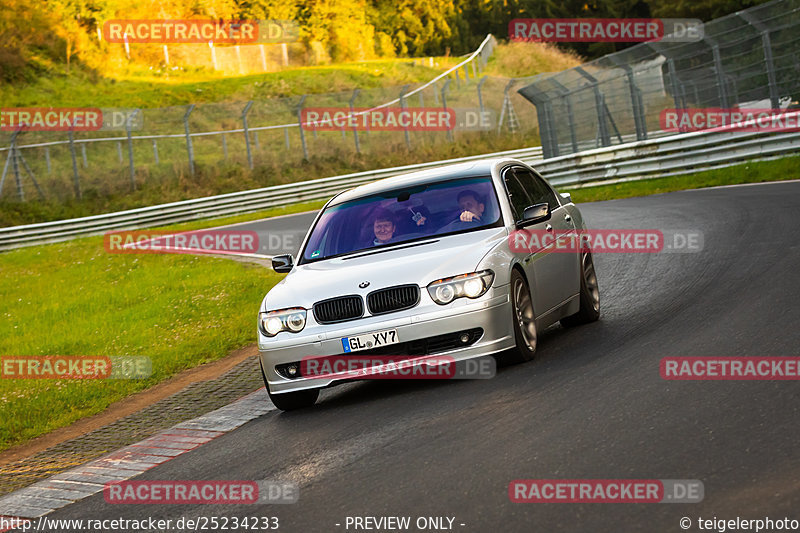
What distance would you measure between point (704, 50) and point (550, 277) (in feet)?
55.1

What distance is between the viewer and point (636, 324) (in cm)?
926

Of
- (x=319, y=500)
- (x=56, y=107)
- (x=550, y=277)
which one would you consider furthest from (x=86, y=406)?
(x=56, y=107)

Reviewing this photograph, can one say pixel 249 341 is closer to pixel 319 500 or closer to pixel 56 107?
pixel 319 500

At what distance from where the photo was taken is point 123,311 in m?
15.5
